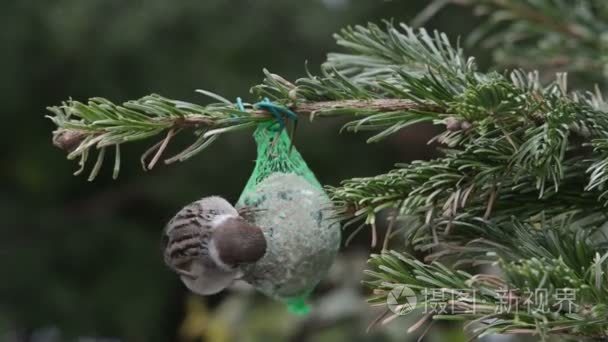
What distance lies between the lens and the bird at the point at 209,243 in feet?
1.72

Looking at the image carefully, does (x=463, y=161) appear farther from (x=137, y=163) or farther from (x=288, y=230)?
(x=137, y=163)

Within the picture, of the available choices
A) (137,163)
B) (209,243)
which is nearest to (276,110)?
(209,243)

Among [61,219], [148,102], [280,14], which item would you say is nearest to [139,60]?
[280,14]

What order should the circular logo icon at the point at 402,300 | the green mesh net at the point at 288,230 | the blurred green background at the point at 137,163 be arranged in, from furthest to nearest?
the blurred green background at the point at 137,163 → the green mesh net at the point at 288,230 → the circular logo icon at the point at 402,300

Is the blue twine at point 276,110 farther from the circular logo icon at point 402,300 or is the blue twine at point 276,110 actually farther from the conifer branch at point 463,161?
the circular logo icon at point 402,300

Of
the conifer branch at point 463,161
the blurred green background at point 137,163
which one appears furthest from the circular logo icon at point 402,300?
the blurred green background at point 137,163

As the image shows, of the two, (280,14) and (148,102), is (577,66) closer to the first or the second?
(148,102)

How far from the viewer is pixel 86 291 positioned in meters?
2.08

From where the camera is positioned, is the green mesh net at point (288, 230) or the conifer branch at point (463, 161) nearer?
the conifer branch at point (463, 161)

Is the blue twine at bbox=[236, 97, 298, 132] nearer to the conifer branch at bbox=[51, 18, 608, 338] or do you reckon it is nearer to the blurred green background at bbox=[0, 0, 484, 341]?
the conifer branch at bbox=[51, 18, 608, 338]

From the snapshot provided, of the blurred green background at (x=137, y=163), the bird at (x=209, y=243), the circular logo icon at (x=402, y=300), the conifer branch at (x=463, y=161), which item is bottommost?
the circular logo icon at (x=402, y=300)

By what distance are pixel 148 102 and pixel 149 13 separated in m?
1.36

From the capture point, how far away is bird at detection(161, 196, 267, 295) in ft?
1.72

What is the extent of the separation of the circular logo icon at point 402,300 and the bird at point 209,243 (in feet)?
0.35
